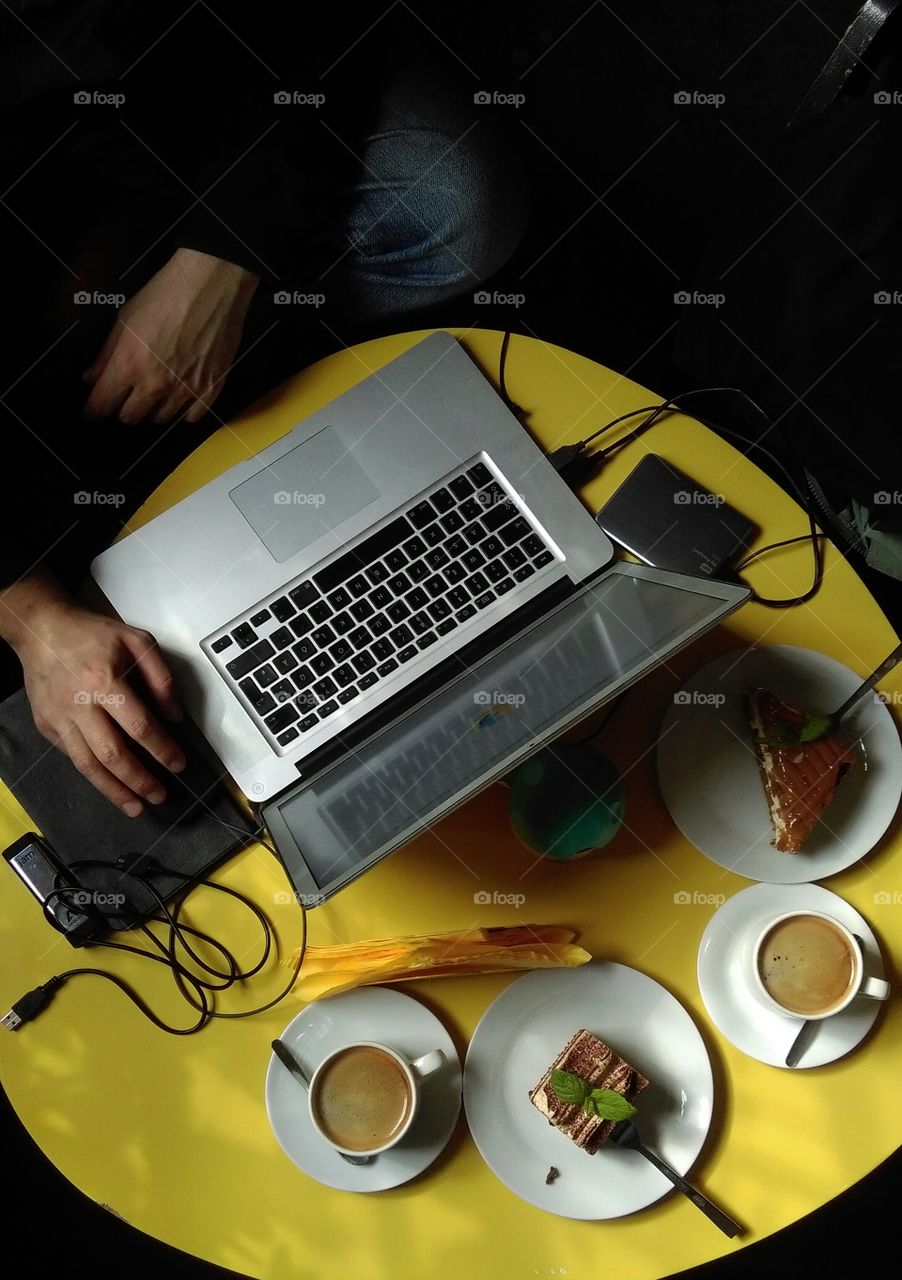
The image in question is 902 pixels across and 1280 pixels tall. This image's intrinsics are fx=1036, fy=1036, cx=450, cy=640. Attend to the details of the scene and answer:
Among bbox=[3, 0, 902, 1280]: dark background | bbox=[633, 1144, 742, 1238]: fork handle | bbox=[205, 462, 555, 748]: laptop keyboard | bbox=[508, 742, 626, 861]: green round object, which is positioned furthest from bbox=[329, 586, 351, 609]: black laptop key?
bbox=[3, 0, 902, 1280]: dark background

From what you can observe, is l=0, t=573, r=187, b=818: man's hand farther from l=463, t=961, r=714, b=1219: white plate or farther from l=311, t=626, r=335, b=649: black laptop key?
l=463, t=961, r=714, b=1219: white plate

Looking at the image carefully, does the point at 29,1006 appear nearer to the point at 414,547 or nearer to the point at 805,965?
the point at 414,547

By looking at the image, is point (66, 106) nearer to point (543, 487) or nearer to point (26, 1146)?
point (543, 487)

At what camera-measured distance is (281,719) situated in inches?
42.0

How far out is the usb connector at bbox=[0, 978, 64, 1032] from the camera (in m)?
1.08

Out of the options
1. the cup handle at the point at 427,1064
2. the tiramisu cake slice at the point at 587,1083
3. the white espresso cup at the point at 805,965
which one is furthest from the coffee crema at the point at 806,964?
the cup handle at the point at 427,1064

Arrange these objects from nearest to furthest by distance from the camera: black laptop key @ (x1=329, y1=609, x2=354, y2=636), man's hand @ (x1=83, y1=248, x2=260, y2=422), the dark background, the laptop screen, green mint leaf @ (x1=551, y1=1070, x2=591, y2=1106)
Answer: the laptop screen < green mint leaf @ (x1=551, y1=1070, x2=591, y2=1106) < black laptop key @ (x1=329, y1=609, x2=354, y2=636) < man's hand @ (x1=83, y1=248, x2=260, y2=422) < the dark background

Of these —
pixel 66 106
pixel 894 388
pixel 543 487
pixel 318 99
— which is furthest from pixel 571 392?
pixel 66 106

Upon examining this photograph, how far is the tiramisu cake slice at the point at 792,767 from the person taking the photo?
1.02m

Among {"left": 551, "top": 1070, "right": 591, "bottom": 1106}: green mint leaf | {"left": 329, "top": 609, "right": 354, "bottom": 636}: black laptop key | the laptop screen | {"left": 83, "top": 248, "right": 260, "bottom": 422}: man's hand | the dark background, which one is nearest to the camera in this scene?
the laptop screen

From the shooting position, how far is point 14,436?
1415mm

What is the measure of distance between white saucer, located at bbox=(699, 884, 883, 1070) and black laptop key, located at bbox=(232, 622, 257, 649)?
56cm

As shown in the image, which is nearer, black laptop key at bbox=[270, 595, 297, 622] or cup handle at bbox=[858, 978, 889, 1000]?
cup handle at bbox=[858, 978, 889, 1000]

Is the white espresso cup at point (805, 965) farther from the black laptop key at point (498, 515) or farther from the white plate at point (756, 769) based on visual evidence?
the black laptop key at point (498, 515)
